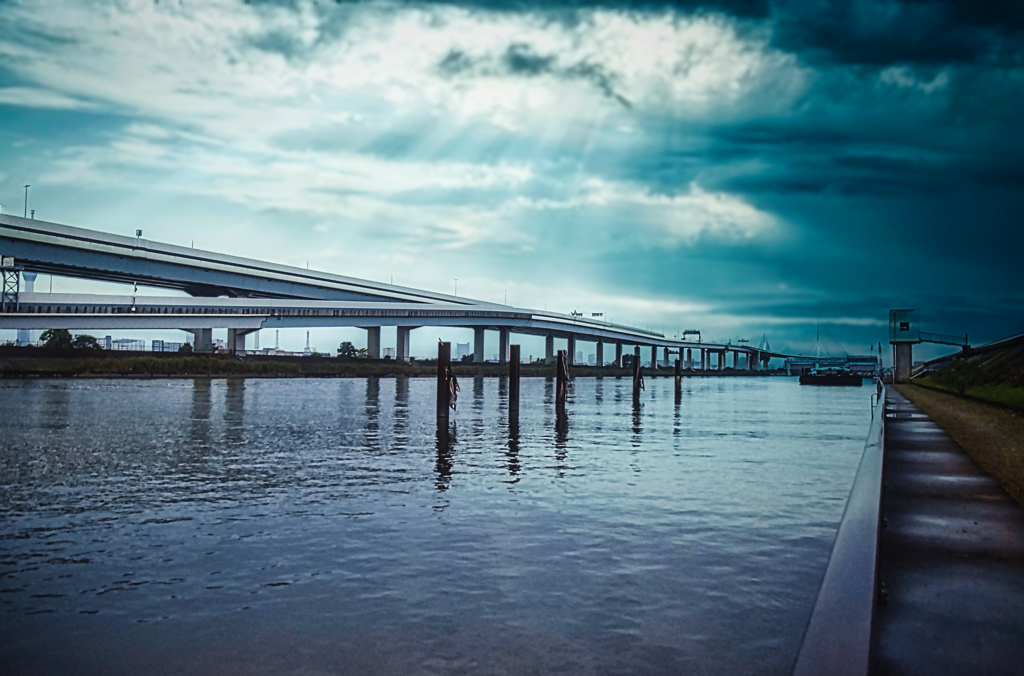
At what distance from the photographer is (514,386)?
38.1m

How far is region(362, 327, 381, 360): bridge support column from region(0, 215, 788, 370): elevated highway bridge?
0.14 metres

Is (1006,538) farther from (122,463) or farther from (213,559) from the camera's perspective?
(122,463)

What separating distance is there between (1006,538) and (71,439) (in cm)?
2326

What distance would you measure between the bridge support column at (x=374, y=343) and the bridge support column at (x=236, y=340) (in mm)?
17070

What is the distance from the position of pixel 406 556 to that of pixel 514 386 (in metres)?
27.9

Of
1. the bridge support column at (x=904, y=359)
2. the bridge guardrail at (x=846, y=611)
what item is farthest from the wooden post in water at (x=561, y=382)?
the bridge support column at (x=904, y=359)

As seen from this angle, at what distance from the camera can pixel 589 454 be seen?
2220 cm

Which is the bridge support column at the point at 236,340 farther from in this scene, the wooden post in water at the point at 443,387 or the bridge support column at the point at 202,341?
the wooden post in water at the point at 443,387

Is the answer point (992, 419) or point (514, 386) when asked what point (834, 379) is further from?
point (992, 419)

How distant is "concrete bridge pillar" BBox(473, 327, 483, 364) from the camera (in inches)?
5123

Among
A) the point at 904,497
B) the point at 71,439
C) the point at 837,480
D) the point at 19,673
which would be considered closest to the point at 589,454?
the point at 837,480

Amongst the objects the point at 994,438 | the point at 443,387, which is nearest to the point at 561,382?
the point at 443,387

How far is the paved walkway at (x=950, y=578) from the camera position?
5.60 m

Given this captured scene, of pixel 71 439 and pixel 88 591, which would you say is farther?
pixel 71 439
